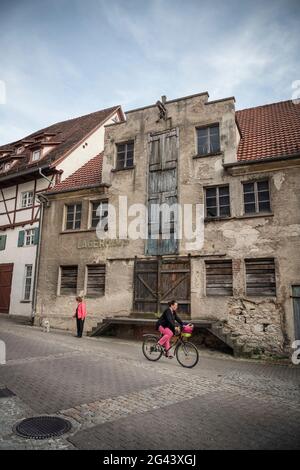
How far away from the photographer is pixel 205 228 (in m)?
13.5

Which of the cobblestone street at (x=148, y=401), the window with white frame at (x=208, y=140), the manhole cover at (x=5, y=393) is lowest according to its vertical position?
the cobblestone street at (x=148, y=401)

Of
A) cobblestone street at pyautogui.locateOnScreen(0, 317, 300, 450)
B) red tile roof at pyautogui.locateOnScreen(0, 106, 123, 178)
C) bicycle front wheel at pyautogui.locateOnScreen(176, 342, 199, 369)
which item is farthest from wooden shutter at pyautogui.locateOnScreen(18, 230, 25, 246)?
bicycle front wheel at pyautogui.locateOnScreen(176, 342, 199, 369)

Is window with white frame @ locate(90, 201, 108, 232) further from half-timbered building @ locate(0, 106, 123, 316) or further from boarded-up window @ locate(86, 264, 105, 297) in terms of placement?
half-timbered building @ locate(0, 106, 123, 316)

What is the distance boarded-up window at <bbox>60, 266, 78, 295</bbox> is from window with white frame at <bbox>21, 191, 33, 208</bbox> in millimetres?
5830

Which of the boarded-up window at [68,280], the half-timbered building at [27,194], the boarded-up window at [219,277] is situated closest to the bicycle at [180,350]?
the boarded-up window at [219,277]

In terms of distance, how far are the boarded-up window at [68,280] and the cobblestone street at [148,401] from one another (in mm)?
5514

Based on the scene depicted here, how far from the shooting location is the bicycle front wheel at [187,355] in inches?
355

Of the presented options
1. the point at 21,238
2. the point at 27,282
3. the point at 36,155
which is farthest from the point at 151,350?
the point at 36,155

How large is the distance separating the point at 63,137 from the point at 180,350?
59.5 ft

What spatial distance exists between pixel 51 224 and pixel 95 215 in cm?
264

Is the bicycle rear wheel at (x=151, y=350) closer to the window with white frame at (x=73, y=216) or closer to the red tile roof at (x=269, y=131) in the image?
the window with white frame at (x=73, y=216)
